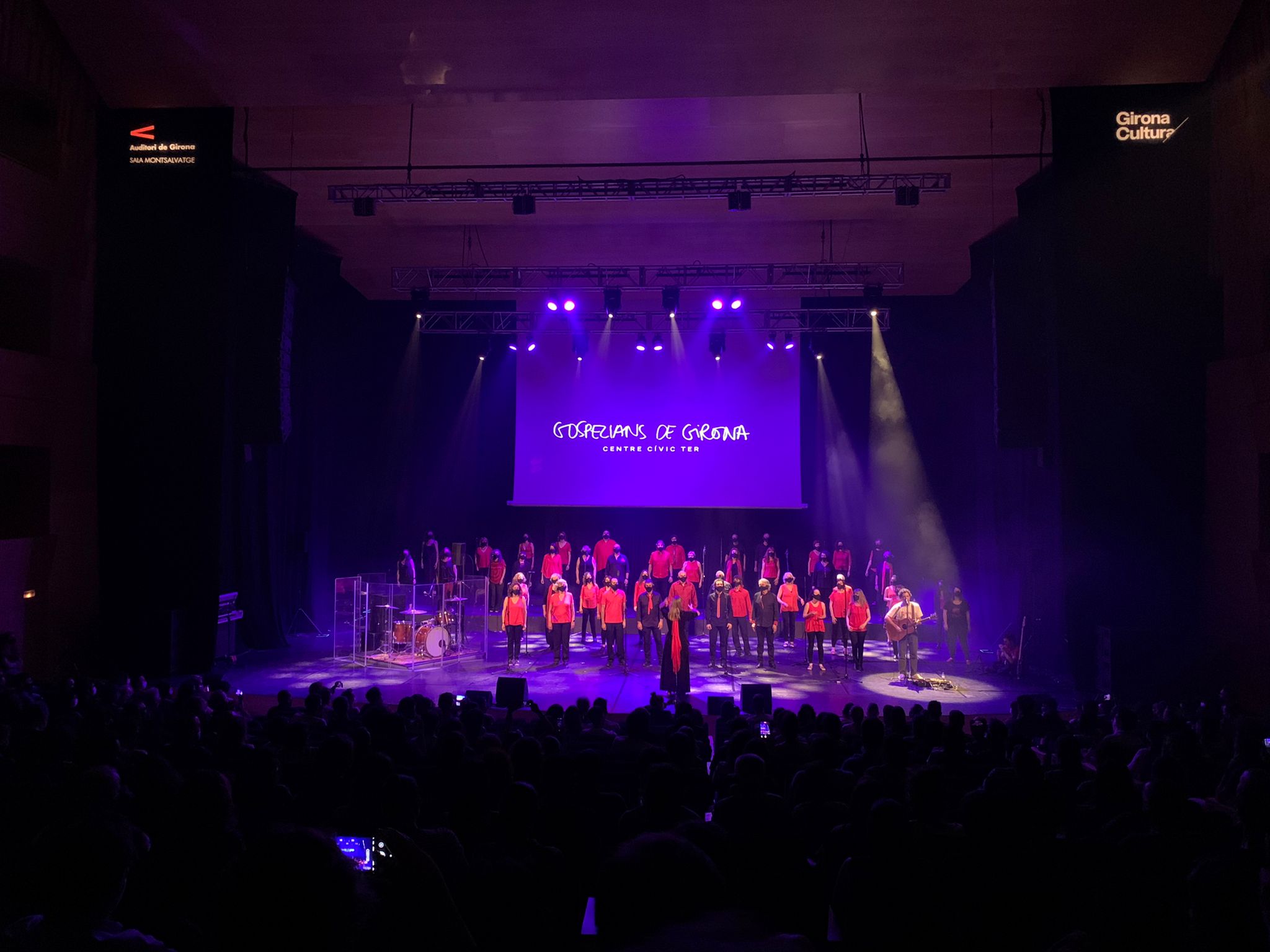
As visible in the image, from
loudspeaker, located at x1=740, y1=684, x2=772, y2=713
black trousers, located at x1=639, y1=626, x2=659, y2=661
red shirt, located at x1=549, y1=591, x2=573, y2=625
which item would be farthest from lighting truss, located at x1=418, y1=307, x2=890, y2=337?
loudspeaker, located at x1=740, y1=684, x2=772, y2=713

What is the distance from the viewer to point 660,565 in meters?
17.8

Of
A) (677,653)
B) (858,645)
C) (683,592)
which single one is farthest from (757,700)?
(858,645)

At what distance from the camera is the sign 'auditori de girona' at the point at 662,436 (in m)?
19.1

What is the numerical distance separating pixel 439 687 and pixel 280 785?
8295 millimetres

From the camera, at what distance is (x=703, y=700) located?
12.2 m

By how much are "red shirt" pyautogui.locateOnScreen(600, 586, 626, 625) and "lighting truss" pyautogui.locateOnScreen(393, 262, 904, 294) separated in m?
6.22

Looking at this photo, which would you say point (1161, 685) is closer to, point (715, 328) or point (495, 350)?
point (715, 328)

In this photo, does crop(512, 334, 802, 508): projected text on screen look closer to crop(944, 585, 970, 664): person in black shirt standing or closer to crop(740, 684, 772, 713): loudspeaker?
crop(944, 585, 970, 664): person in black shirt standing

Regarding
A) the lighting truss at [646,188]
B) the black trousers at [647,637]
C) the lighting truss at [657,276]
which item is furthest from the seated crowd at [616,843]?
the lighting truss at [657,276]

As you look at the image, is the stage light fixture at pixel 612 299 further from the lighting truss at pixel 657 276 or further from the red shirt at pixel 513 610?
the red shirt at pixel 513 610

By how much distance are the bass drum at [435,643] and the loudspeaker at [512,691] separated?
506 centimetres

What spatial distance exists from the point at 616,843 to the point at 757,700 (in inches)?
→ 189

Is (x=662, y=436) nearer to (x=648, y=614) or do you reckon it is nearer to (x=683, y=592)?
(x=648, y=614)

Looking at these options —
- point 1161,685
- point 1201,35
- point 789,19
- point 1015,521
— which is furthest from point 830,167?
point 1161,685
